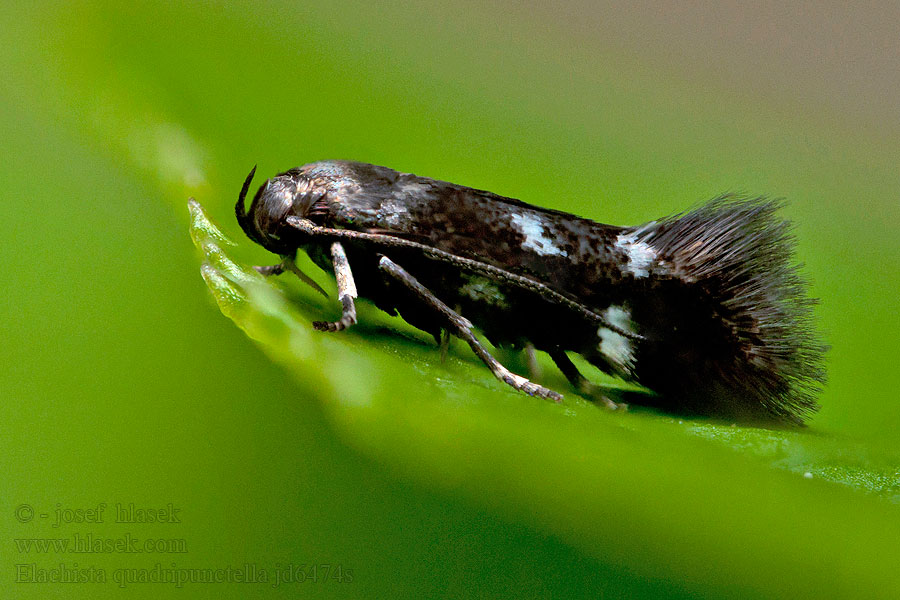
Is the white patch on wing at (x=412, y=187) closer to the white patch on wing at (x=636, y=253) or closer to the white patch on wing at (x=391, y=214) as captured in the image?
the white patch on wing at (x=391, y=214)

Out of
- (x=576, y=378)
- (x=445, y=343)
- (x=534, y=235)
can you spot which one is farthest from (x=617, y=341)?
(x=445, y=343)

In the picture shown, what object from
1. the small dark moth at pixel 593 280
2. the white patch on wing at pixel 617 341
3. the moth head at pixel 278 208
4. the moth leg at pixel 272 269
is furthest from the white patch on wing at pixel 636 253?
the moth leg at pixel 272 269

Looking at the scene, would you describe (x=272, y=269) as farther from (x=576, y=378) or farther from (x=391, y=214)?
(x=576, y=378)

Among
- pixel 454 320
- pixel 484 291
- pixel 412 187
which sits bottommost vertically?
pixel 454 320

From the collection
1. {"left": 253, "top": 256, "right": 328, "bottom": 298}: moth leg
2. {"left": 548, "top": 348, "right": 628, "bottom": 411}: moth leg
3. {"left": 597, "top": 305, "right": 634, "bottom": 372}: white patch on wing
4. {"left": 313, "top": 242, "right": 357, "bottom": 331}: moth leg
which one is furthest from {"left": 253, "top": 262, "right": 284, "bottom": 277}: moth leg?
{"left": 597, "top": 305, "right": 634, "bottom": 372}: white patch on wing

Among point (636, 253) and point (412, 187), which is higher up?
point (412, 187)

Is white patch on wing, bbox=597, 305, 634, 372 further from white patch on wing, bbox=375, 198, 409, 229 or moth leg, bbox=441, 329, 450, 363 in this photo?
white patch on wing, bbox=375, 198, 409, 229
